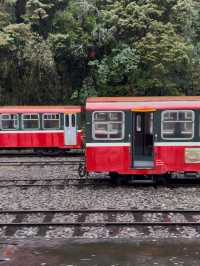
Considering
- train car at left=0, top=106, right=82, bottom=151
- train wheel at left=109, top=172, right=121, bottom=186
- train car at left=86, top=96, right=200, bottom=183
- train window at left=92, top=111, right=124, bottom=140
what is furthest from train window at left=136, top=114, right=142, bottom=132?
train car at left=0, top=106, right=82, bottom=151

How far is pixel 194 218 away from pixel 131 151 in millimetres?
4403

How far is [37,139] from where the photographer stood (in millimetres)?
25406

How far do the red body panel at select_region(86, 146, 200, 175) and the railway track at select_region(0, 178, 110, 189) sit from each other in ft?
3.24

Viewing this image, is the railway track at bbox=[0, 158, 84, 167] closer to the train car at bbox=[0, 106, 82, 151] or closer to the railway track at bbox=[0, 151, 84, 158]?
the train car at bbox=[0, 106, 82, 151]

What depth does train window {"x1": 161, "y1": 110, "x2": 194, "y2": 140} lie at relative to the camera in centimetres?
1642

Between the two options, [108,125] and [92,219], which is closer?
[92,219]

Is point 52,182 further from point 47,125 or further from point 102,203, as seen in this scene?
point 47,125

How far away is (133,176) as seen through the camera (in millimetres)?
17031

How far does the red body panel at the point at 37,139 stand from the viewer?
2536 cm

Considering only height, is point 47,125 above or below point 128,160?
above

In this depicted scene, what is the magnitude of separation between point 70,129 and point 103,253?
15.8m

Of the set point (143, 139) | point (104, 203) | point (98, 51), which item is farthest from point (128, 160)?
point (98, 51)

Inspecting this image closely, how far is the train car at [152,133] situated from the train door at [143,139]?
237 mm

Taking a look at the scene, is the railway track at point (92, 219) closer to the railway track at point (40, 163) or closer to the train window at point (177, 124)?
the train window at point (177, 124)
